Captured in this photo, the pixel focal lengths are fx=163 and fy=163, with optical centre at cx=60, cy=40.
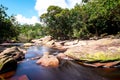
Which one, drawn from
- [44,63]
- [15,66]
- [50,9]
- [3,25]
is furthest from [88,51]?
[50,9]

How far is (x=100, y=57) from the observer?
19.1 m

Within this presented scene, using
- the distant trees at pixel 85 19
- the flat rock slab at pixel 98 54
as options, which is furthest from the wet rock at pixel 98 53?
the distant trees at pixel 85 19

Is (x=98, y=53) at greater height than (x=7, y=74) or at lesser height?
greater

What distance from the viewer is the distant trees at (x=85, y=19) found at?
28372 mm

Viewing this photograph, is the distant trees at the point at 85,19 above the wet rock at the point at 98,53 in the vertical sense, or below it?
above

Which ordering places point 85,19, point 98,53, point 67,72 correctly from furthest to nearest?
point 85,19 < point 98,53 < point 67,72

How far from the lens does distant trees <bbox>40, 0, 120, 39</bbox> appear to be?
28.4 metres

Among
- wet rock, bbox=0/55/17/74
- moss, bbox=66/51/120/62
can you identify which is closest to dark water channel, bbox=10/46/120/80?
wet rock, bbox=0/55/17/74

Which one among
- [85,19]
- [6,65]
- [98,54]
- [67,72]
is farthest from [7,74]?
[85,19]

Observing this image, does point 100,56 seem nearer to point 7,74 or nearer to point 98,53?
point 98,53

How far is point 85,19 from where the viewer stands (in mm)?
46500

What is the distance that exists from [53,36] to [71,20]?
11600mm

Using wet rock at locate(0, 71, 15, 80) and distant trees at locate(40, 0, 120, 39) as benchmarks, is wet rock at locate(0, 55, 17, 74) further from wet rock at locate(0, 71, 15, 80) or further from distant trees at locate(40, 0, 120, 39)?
distant trees at locate(40, 0, 120, 39)

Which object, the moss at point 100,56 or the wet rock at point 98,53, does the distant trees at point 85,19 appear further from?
the moss at point 100,56
